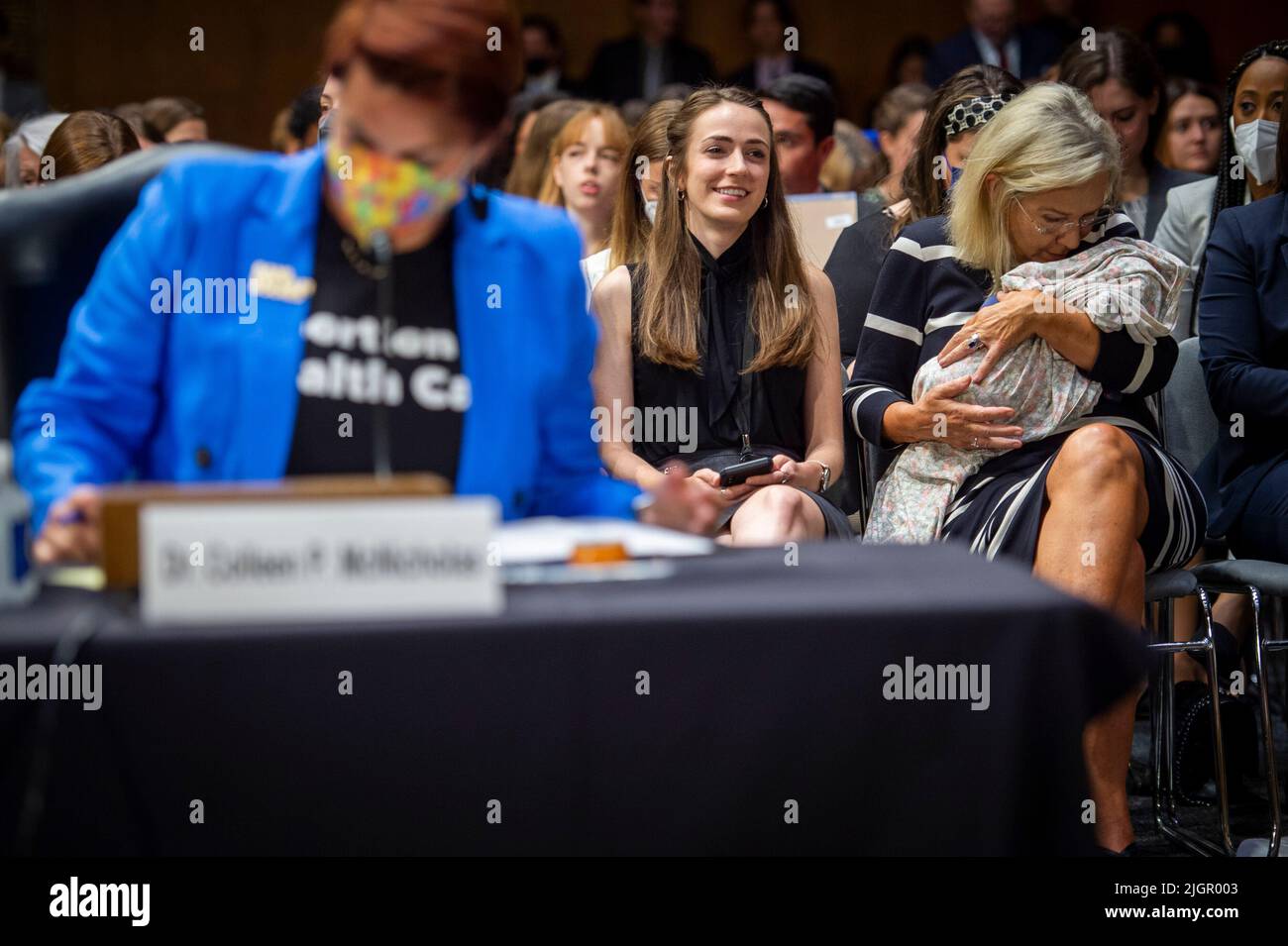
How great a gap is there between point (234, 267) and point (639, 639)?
0.77 m

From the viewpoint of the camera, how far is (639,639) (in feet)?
4.47

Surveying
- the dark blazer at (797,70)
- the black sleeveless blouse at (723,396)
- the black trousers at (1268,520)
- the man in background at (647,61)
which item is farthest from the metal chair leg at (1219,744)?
the man in background at (647,61)

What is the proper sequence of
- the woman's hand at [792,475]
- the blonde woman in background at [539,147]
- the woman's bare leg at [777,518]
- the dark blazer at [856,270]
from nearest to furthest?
the woman's bare leg at [777,518]
the woman's hand at [792,475]
the dark blazer at [856,270]
the blonde woman in background at [539,147]

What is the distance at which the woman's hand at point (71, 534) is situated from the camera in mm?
1437

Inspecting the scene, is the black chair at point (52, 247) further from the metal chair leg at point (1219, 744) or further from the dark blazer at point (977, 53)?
the dark blazer at point (977, 53)

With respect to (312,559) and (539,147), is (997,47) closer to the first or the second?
(539,147)

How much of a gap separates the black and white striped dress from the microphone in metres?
1.35

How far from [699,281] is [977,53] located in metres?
3.74

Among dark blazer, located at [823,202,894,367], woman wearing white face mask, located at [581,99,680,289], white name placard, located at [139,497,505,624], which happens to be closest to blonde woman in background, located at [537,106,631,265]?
woman wearing white face mask, located at [581,99,680,289]

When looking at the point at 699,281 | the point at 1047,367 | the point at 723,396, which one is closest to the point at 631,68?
the point at 699,281

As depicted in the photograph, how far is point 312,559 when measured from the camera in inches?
50.7

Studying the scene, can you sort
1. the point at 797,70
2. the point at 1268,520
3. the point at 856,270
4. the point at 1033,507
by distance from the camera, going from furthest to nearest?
the point at 797,70 → the point at 856,270 → the point at 1268,520 → the point at 1033,507

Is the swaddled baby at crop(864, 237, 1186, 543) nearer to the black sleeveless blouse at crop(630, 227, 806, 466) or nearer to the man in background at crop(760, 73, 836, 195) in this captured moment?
the black sleeveless blouse at crop(630, 227, 806, 466)
